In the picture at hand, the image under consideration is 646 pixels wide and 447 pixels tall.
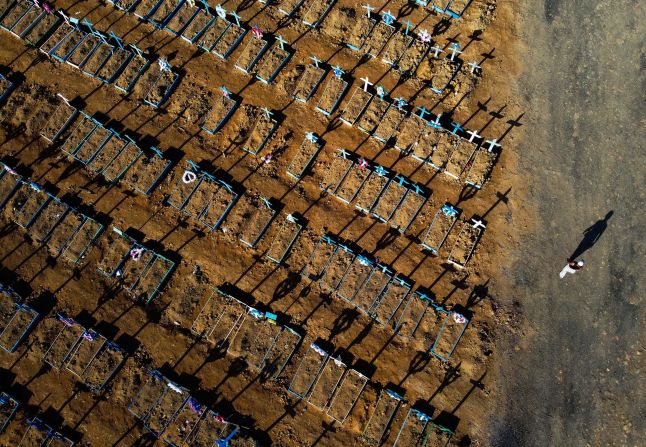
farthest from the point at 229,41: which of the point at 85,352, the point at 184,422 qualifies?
the point at 184,422

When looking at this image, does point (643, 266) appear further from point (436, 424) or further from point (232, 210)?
point (232, 210)

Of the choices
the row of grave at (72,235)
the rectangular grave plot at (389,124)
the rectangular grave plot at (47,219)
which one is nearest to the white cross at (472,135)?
the rectangular grave plot at (389,124)

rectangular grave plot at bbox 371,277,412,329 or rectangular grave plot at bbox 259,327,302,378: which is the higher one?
rectangular grave plot at bbox 371,277,412,329

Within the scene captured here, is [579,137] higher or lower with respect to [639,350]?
higher

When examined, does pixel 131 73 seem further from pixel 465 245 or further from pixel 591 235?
pixel 591 235

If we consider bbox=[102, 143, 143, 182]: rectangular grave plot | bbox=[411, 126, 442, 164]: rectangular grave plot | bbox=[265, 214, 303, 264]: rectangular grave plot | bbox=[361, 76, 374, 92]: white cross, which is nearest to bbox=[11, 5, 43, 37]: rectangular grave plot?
bbox=[102, 143, 143, 182]: rectangular grave plot

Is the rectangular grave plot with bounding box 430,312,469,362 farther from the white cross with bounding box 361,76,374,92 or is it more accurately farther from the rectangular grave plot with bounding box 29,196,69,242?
the rectangular grave plot with bounding box 29,196,69,242

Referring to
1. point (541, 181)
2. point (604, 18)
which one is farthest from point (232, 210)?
point (604, 18)
